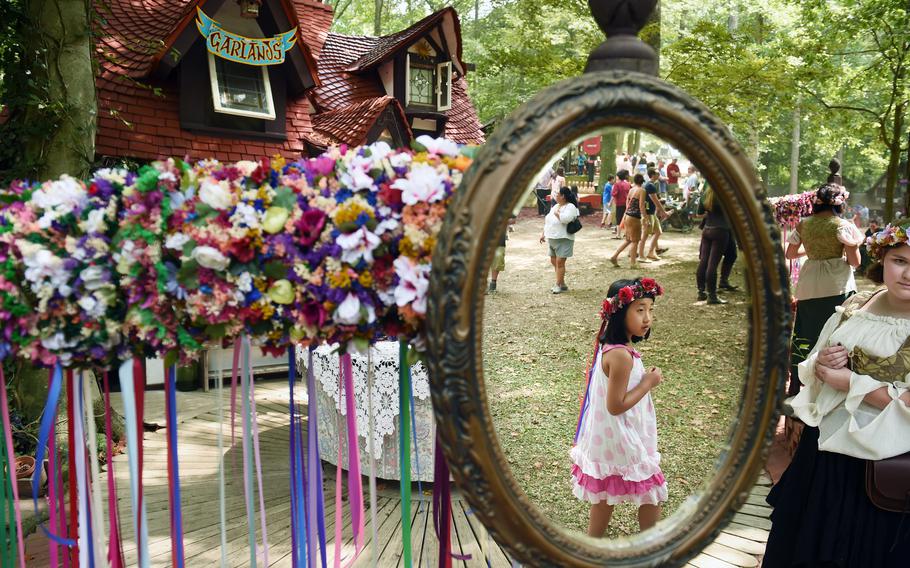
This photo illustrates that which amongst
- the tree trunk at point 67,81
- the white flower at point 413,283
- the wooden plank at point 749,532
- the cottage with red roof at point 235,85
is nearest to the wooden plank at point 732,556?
the wooden plank at point 749,532

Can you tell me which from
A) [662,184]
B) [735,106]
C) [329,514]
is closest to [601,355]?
[662,184]

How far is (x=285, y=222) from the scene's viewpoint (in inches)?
52.4

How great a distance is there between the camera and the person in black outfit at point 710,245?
1489 mm

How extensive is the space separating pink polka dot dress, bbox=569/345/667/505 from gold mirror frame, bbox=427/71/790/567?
161 mm

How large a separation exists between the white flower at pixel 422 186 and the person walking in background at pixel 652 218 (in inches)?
22.4

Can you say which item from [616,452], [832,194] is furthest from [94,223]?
[832,194]

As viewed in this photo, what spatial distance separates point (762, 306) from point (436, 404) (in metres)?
0.83

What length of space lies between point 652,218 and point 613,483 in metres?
0.70

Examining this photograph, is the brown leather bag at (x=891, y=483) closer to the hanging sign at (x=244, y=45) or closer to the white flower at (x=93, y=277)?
the white flower at (x=93, y=277)

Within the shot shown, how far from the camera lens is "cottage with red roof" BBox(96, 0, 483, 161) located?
6.36 metres

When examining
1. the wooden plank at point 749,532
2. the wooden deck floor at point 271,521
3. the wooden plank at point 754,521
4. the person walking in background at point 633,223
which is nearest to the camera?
the person walking in background at point 633,223

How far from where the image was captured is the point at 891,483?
7.60 feet

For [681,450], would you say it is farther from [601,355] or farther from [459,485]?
[459,485]

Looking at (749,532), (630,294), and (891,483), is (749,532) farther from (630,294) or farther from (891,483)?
(630,294)
